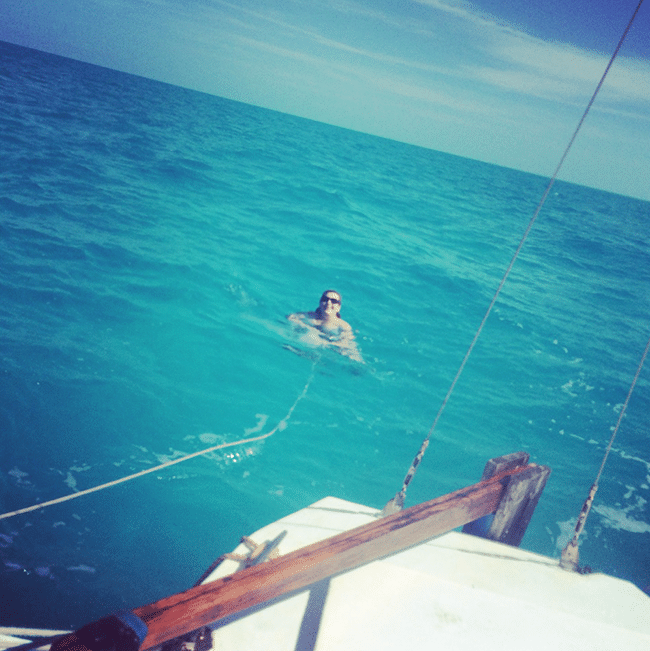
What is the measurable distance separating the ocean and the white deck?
2411mm

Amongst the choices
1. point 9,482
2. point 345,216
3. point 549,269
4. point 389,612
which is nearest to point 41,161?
point 345,216

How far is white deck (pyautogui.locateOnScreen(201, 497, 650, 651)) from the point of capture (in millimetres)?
1916

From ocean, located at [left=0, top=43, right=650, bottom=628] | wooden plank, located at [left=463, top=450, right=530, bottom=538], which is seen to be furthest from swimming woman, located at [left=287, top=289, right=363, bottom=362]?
wooden plank, located at [left=463, top=450, right=530, bottom=538]

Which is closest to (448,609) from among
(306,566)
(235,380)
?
(306,566)

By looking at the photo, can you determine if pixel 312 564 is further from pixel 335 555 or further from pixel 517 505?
pixel 517 505

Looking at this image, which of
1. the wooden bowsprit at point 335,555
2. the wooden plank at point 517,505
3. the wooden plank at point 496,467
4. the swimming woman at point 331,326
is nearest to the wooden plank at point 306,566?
the wooden bowsprit at point 335,555

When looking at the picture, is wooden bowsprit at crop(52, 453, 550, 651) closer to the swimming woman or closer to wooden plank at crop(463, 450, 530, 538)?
wooden plank at crop(463, 450, 530, 538)

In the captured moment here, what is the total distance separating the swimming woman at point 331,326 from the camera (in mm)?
8320

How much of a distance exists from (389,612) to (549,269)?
1938 centimetres

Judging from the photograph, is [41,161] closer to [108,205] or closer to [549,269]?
[108,205]

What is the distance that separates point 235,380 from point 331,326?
2.32 m

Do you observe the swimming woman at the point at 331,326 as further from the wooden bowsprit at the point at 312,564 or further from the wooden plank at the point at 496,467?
the wooden bowsprit at the point at 312,564

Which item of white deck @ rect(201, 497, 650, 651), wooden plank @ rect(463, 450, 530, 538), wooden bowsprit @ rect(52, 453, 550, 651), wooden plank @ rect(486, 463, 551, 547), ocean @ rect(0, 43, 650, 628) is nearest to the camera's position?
wooden bowsprit @ rect(52, 453, 550, 651)

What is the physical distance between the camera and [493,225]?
24219 millimetres
